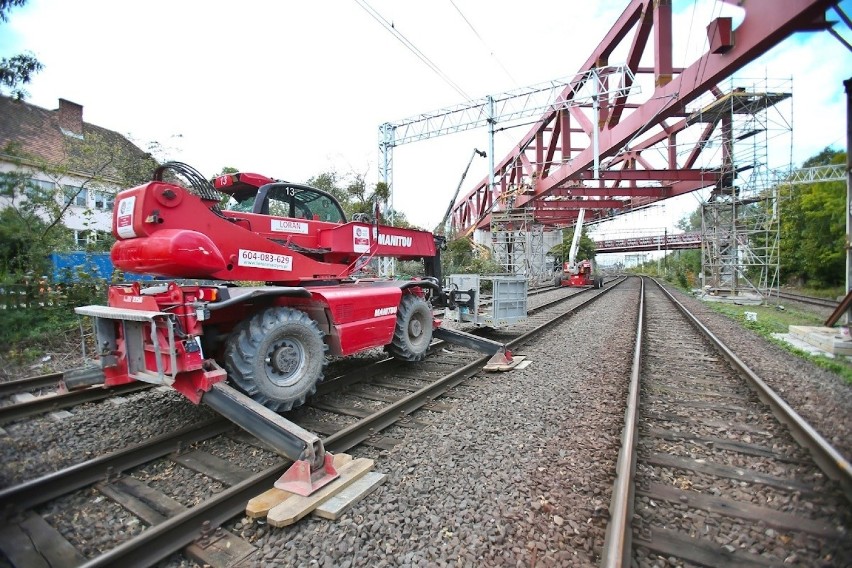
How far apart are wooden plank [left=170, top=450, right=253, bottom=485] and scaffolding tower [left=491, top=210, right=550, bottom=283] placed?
2392 centimetres

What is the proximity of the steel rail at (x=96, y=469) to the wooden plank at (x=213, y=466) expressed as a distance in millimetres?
208

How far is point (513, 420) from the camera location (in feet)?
14.6

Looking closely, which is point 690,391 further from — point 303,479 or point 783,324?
point 303,479

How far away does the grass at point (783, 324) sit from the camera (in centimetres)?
248

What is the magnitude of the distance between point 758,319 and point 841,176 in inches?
402

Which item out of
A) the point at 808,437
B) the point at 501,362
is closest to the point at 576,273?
the point at 501,362

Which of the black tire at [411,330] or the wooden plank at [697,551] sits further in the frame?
the black tire at [411,330]

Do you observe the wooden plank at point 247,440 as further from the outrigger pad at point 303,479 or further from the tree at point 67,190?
the tree at point 67,190

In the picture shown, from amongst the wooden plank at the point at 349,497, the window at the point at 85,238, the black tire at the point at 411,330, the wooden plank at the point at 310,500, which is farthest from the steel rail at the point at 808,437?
the window at the point at 85,238

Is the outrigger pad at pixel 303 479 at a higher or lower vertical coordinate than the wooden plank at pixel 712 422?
higher

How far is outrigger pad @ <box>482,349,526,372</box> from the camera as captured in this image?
6.44 metres

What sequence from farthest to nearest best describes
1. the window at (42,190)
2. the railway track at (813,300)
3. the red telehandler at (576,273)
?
the red telehandler at (576,273)
the window at (42,190)
the railway track at (813,300)

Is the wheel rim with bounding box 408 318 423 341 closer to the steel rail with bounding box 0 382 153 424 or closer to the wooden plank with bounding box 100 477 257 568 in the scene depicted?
the steel rail with bounding box 0 382 153 424

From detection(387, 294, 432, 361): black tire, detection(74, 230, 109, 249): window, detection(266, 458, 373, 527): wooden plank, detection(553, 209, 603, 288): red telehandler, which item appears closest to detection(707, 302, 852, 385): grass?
detection(266, 458, 373, 527): wooden plank
